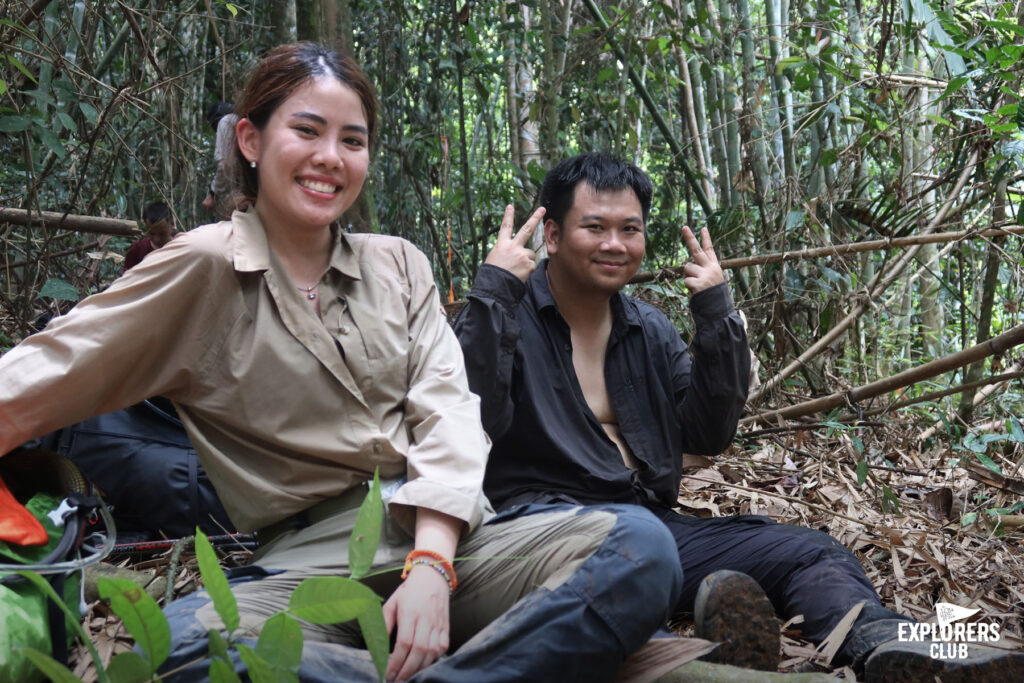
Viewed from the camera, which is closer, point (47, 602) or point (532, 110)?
point (47, 602)

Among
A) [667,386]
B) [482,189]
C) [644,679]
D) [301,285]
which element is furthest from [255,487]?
[482,189]

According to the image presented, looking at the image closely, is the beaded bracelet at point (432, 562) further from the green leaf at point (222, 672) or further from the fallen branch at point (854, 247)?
the fallen branch at point (854, 247)

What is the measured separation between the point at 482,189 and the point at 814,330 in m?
2.24

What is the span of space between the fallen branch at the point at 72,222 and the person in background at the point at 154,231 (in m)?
0.50

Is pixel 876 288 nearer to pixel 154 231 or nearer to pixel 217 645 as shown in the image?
pixel 154 231

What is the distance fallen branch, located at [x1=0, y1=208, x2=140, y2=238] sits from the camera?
4.02 metres

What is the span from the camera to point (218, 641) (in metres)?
1.56

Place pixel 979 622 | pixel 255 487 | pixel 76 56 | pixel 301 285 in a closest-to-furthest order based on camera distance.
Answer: pixel 255 487
pixel 301 285
pixel 979 622
pixel 76 56

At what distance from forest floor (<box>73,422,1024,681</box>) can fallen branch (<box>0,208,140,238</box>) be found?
1578 mm

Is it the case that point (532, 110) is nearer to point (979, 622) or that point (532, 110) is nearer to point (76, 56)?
point (76, 56)

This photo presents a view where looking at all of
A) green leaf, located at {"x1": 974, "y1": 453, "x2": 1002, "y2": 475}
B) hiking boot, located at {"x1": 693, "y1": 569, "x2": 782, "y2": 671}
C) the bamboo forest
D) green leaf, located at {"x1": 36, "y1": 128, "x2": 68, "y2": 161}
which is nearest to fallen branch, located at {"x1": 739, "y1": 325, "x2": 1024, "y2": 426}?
the bamboo forest

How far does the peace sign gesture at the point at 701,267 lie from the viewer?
3199mm

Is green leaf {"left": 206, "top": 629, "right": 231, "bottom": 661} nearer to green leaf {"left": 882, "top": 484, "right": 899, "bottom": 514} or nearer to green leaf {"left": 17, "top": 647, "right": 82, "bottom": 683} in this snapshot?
green leaf {"left": 17, "top": 647, "right": 82, "bottom": 683}

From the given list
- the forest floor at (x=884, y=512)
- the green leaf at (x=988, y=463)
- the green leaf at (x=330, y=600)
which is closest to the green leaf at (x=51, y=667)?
the green leaf at (x=330, y=600)
